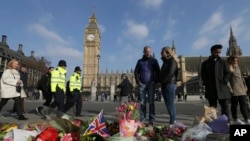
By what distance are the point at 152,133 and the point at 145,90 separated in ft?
9.81

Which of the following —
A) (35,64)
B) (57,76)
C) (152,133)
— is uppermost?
(35,64)

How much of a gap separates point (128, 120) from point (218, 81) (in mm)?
3374

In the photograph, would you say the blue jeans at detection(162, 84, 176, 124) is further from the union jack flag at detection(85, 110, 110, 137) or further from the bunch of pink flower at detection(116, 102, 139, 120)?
the union jack flag at detection(85, 110, 110, 137)

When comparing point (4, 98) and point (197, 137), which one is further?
Answer: point (4, 98)

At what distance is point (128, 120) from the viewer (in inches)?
108

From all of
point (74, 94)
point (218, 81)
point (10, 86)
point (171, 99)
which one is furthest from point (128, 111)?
point (74, 94)

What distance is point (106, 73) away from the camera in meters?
112

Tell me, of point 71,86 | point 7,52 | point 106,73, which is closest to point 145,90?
point 71,86

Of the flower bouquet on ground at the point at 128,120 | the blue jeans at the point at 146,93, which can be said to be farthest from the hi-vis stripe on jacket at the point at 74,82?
the flower bouquet on ground at the point at 128,120

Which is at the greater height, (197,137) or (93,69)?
(93,69)

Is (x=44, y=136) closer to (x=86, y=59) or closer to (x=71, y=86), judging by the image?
(x=71, y=86)

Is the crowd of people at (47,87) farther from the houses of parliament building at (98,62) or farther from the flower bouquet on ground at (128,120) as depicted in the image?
the houses of parliament building at (98,62)

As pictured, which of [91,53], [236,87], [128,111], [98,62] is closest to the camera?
[128,111]

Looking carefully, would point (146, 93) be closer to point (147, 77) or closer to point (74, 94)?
point (147, 77)
